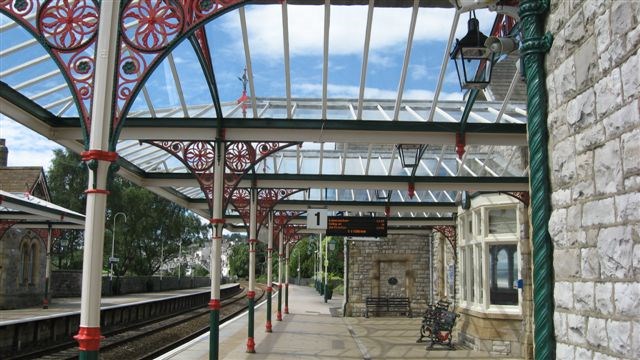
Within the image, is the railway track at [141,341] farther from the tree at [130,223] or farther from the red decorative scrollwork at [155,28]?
the tree at [130,223]

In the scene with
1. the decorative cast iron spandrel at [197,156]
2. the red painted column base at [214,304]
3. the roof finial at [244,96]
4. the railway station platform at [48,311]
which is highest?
the roof finial at [244,96]

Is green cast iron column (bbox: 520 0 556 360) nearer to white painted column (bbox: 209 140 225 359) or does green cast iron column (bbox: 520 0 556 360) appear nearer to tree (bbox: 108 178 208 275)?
white painted column (bbox: 209 140 225 359)

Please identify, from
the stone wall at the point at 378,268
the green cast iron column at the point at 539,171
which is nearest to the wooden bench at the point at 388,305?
the stone wall at the point at 378,268

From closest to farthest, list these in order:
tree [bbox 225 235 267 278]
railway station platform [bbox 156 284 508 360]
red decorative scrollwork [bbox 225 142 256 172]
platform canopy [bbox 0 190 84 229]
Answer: red decorative scrollwork [bbox 225 142 256 172] → railway station platform [bbox 156 284 508 360] → platform canopy [bbox 0 190 84 229] → tree [bbox 225 235 267 278]

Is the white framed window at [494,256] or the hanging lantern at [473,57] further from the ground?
the hanging lantern at [473,57]

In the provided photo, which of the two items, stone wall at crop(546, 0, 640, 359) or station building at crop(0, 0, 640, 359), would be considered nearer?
stone wall at crop(546, 0, 640, 359)

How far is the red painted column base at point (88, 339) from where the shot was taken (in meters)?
5.40

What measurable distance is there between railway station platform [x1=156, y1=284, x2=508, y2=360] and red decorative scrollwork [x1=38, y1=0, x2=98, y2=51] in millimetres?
7727

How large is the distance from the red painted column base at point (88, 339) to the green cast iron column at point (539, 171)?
3.73 m

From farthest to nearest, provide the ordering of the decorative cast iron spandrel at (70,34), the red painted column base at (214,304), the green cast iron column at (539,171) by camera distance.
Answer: the red painted column base at (214,304)
the decorative cast iron spandrel at (70,34)
the green cast iron column at (539,171)

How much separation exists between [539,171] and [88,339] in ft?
13.3

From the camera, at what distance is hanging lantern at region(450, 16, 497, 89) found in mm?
5594

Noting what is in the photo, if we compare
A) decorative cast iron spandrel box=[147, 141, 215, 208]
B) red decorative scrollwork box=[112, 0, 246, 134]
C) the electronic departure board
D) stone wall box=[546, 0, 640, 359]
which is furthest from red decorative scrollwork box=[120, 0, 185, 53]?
the electronic departure board

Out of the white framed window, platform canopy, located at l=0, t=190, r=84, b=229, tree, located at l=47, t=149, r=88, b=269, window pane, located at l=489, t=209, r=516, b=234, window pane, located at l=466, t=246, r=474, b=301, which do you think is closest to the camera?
the white framed window
